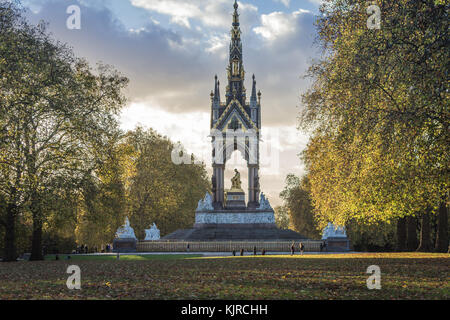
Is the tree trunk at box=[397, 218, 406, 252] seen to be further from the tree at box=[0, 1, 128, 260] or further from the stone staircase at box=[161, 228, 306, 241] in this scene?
the tree at box=[0, 1, 128, 260]

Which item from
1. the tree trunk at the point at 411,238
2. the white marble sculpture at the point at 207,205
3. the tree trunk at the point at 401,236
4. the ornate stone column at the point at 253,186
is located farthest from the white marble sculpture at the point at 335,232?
the white marble sculpture at the point at 207,205

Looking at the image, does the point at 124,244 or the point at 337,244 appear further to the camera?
the point at 124,244

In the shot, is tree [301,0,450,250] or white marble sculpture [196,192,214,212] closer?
tree [301,0,450,250]

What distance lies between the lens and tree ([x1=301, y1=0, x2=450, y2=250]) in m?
15.4

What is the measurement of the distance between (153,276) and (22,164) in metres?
13.7

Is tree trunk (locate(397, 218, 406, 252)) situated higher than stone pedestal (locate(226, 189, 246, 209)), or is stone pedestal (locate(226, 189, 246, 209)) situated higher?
stone pedestal (locate(226, 189, 246, 209))

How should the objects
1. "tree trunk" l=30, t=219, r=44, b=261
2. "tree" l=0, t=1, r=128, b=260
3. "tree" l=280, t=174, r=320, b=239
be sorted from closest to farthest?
"tree" l=0, t=1, r=128, b=260
"tree trunk" l=30, t=219, r=44, b=261
"tree" l=280, t=174, r=320, b=239

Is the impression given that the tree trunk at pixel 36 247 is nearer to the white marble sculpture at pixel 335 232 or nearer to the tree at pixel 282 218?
the white marble sculpture at pixel 335 232

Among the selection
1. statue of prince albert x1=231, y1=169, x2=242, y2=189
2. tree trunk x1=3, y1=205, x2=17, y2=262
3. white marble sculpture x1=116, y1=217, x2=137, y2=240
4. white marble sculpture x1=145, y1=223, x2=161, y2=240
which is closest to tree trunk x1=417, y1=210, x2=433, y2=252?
statue of prince albert x1=231, y1=169, x2=242, y2=189

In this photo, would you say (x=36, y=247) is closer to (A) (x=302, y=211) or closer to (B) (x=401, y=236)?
(B) (x=401, y=236)

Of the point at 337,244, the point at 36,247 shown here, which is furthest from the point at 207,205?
the point at 36,247

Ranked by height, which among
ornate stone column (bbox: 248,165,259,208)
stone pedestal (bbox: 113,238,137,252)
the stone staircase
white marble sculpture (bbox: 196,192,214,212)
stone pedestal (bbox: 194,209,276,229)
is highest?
ornate stone column (bbox: 248,165,259,208)

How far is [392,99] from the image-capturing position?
55.5ft

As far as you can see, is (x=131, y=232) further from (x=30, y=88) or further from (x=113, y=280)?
(x=113, y=280)
